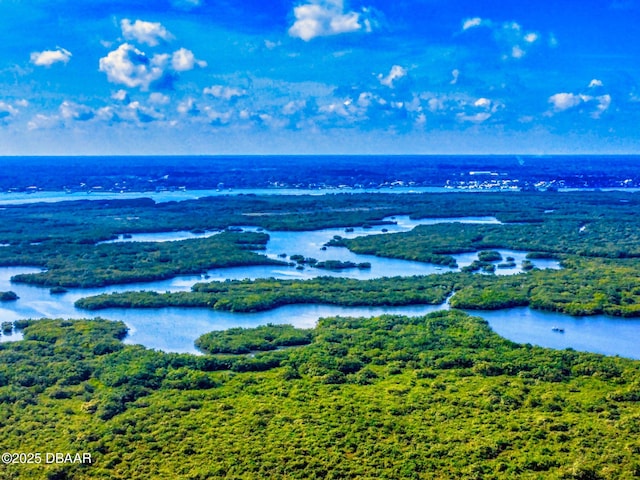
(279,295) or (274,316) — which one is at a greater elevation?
(279,295)

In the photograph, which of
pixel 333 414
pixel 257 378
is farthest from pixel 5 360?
pixel 333 414

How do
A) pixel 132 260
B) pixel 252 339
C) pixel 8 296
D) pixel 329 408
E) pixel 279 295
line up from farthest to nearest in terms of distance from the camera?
1. pixel 132 260
2. pixel 8 296
3. pixel 279 295
4. pixel 252 339
5. pixel 329 408

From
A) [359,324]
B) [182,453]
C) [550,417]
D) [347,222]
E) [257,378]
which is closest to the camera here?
[182,453]

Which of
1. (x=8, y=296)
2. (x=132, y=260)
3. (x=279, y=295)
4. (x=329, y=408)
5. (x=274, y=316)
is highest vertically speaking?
(x=132, y=260)

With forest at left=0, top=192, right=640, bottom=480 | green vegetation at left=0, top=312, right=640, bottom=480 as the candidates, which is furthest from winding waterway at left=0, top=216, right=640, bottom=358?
green vegetation at left=0, top=312, right=640, bottom=480

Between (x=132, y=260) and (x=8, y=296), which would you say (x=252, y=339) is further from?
(x=132, y=260)

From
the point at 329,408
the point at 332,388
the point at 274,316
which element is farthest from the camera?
the point at 274,316

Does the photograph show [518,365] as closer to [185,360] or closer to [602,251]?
[185,360]

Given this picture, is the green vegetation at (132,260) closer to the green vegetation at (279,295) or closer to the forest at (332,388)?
the forest at (332,388)

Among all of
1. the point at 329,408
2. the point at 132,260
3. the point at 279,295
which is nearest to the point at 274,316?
the point at 279,295
